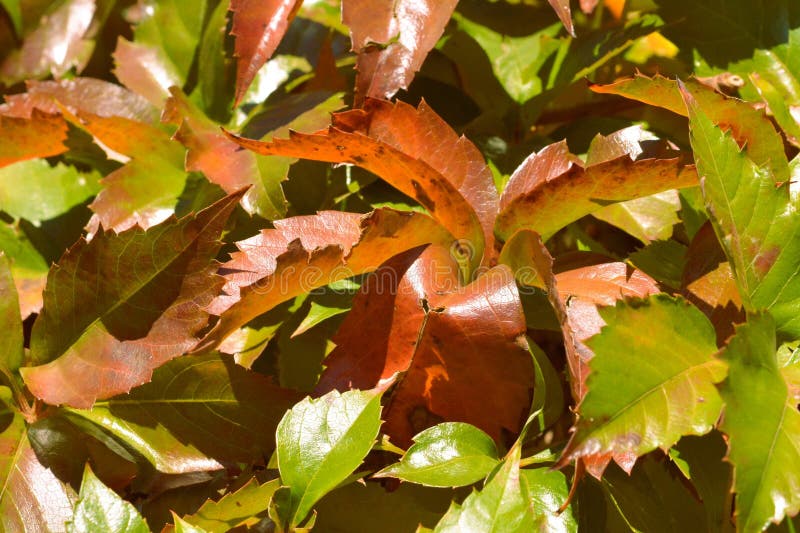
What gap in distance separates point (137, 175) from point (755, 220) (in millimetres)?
670

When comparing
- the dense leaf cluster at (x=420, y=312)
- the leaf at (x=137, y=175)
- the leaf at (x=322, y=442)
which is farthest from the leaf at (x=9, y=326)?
the leaf at (x=322, y=442)

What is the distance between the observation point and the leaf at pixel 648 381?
558 millimetres

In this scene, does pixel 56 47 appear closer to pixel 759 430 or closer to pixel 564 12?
pixel 564 12

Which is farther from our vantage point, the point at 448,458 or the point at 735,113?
the point at 735,113

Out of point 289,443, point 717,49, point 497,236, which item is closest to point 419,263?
point 497,236

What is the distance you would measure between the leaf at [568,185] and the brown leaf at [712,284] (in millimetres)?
94

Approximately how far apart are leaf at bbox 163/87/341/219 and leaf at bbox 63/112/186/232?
0.07 m

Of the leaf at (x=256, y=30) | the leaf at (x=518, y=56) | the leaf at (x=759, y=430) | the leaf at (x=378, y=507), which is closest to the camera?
the leaf at (x=759, y=430)

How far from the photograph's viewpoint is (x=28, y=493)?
740 mm

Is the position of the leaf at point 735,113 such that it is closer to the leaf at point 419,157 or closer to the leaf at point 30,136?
the leaf at point 419,157

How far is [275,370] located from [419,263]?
26 cm

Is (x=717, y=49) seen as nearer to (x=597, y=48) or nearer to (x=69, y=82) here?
(x=597, y=48)

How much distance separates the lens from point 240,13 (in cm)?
90

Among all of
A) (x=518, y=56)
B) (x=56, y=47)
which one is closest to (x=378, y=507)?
(x=518, y=56)
